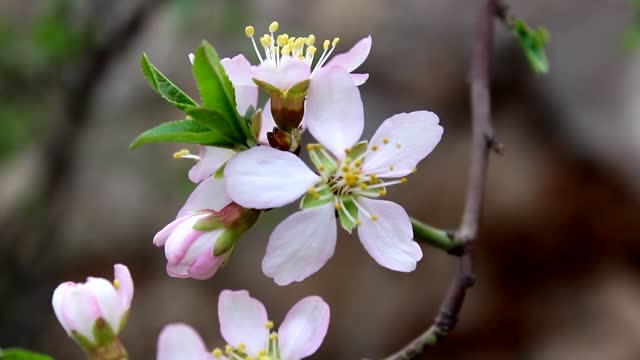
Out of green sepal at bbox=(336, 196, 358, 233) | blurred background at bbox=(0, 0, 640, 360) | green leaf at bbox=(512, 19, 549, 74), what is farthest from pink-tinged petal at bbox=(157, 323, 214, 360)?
blurred background at bbox=(0, 0, 640, 360)

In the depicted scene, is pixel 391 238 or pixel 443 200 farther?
pixel 443 200

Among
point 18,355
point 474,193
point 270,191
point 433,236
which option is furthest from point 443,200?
point 18,355

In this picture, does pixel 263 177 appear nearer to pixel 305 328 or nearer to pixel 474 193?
pixel 305 328

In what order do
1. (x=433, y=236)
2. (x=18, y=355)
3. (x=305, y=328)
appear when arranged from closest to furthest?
(x=18, y=355) → (x=305, y=328) → (x=433, y=236)

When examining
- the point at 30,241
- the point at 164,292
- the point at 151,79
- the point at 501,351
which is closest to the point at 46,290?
the point at 30,241

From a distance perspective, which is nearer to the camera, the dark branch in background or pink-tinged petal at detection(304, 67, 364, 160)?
pink-tinged petal at detection(304, 67, 364, 160)

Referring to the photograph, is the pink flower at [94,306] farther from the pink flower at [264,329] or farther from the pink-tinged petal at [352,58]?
the pink-tinged petal at [352,58]

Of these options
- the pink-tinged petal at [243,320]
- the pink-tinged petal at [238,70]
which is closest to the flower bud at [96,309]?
the pink-tinged petal at [243,320]

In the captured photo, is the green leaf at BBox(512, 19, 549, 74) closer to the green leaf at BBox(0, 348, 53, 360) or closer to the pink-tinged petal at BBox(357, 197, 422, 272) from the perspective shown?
the pink-tinged petal at BBox(357, 197, 422, 272)
